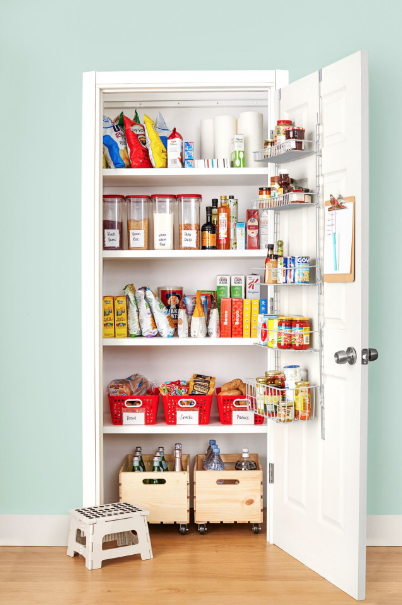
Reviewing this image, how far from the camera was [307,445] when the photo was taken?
2.52m


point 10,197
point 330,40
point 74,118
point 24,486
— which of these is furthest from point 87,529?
point 330,40

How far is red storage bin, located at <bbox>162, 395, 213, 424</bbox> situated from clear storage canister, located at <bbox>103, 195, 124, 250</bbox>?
81 centimetres

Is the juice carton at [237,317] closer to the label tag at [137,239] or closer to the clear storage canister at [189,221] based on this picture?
the clear storage canister at [189,221]

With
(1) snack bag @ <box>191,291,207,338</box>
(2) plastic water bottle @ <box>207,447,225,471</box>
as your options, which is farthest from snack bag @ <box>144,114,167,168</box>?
(2) plastic water bottle @ <box>207,447,225,471</box>

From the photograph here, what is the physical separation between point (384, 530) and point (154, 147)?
7.09ft

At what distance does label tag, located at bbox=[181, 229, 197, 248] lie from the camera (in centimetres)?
289

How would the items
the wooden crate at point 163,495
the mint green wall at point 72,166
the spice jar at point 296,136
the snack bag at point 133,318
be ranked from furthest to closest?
the snack bag at point 133,318, the wooden crate at point 163,495, the mint green wall at point 72,166, the spice jar at point 296,136

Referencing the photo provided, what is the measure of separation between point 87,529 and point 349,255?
1569mm

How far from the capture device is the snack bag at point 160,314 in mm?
2926

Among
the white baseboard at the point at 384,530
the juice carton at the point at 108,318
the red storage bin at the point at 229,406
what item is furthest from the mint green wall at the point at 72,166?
the red storage bin at the point at 229,406

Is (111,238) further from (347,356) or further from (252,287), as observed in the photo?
(347,356)

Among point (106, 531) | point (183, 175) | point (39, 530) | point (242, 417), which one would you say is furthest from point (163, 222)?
point (39, 530)

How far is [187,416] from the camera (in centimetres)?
292

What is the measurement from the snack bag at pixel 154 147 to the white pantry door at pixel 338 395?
65 centimetres
